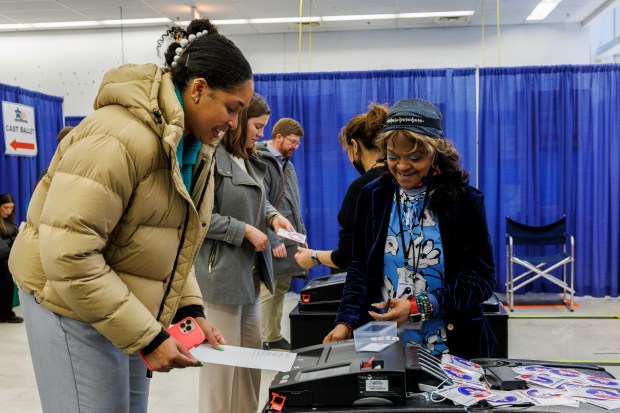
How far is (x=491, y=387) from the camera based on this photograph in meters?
1.27

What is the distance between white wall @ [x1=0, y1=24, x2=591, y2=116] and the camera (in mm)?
7527

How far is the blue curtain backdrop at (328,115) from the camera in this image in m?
5.51

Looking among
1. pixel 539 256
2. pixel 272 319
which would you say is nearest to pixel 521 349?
pixel 539 256

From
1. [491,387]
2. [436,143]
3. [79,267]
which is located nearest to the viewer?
[79,267]

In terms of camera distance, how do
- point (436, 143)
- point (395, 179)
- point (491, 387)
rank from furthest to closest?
1. point (395, 179)
2. point (436, 143)
3. point (491, 387)

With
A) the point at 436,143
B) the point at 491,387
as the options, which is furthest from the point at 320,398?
the point at 436,143

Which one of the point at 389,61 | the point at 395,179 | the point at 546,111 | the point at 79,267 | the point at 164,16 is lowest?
the point at 79,267

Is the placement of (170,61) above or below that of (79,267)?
above

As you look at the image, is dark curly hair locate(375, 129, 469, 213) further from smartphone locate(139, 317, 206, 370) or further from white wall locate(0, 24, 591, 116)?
white wall locate(0, 24, 591, 116)

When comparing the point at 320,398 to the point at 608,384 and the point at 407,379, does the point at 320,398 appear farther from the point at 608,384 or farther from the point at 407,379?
the point at 608,384

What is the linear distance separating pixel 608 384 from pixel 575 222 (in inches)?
178

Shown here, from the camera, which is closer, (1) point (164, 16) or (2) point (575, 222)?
(2) point (575, 222)

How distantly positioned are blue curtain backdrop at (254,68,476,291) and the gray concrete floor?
1012 mm

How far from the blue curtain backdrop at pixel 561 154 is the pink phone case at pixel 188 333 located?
15.0ft
